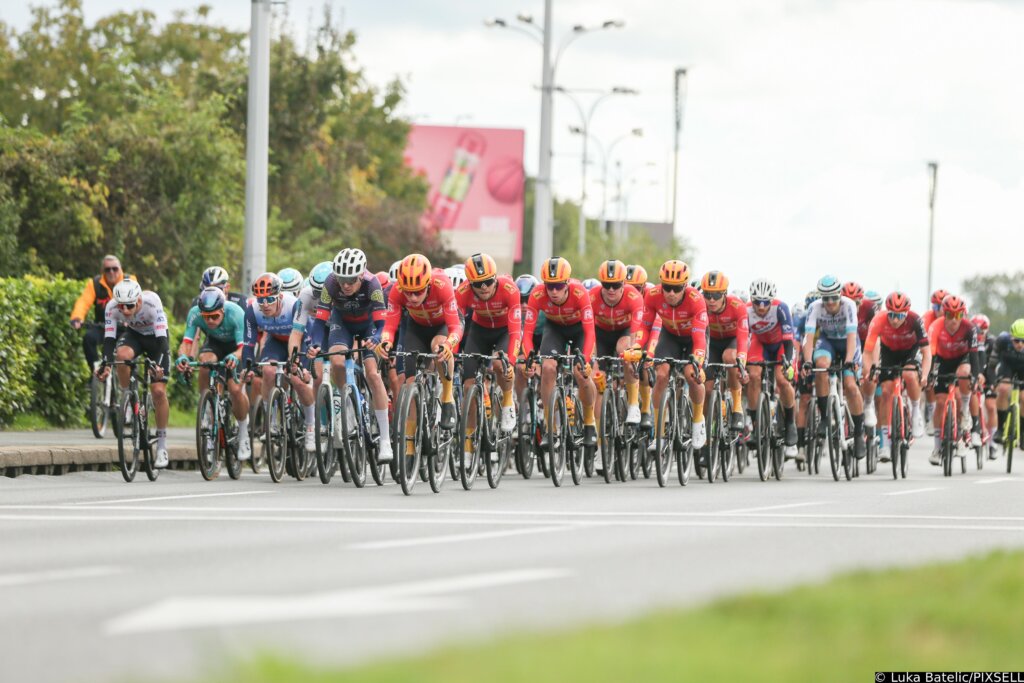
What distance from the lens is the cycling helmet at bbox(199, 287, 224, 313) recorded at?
64.2ft

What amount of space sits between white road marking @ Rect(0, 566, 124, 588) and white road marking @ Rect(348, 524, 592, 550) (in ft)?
5.67

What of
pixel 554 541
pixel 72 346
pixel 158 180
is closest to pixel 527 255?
pixel 158 180

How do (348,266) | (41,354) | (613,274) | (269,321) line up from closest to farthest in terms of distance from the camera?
(348,266)
(269,321)
(613,274)
(41,354)

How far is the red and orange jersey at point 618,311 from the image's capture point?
69.0 feet

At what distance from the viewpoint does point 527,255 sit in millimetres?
139375

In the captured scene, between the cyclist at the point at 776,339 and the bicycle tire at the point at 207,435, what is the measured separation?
21.9ft

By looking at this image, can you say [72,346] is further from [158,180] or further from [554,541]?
[554,541]

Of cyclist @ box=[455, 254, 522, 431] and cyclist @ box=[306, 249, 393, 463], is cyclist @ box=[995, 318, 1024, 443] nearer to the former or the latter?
A: cyclist @ box=[455, 254, 522, 431]

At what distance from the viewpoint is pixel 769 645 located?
7047mm

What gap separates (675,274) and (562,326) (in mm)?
1393

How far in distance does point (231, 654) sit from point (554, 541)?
5.40m

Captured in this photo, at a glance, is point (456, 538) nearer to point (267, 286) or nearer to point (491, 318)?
point (491, 318)

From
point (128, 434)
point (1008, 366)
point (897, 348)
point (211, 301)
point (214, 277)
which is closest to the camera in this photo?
point (128, 434)

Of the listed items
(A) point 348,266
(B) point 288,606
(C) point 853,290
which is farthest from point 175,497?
(C) point 853,290
